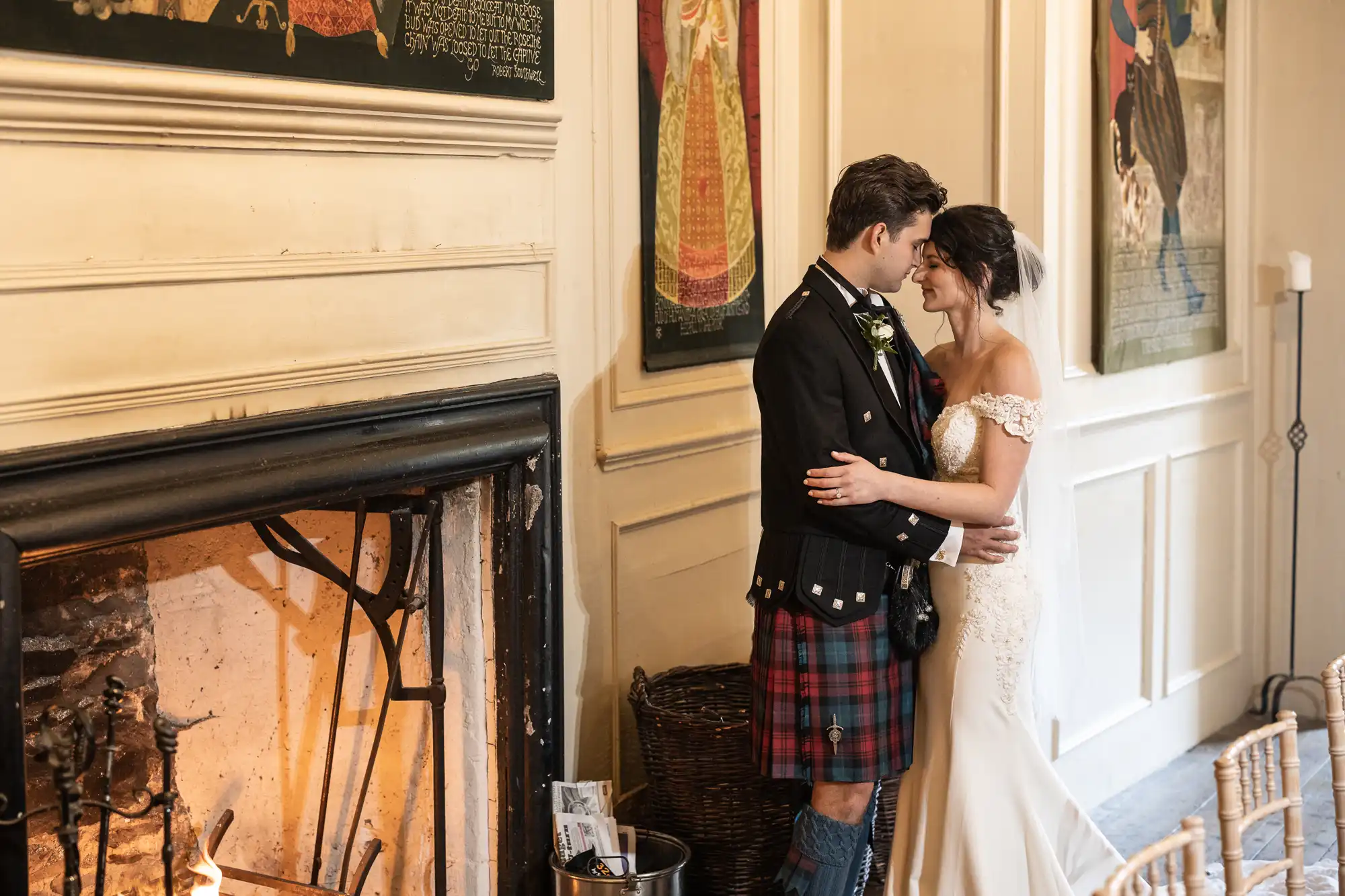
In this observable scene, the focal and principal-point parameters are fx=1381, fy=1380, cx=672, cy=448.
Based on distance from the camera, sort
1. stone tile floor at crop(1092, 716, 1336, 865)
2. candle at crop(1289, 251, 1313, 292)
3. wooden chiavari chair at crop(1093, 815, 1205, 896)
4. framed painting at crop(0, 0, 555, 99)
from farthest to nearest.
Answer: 1. candle at crop(1289, 251, 1313, 292)
2. stone tile floor at crop(1092, 716, 1336, 865)
3. framed painting at crop(0, 0, 555, 99)
4. wooden chiavari chair at crop(1093, 815, 1205, 896)

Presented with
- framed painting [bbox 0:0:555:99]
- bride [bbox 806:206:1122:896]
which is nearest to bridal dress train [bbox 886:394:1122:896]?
bride [bbox 806:206:1122:896]

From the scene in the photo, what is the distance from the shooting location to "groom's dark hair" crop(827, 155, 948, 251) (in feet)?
8.70

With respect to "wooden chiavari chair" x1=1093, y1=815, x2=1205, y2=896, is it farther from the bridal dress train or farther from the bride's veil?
the bride's veil

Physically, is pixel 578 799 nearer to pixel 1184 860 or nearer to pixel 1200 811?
pixel 1184 860

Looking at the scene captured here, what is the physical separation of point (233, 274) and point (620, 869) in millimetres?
1412

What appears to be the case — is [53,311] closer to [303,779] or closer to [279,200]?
[279,200]

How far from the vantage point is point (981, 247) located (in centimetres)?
283

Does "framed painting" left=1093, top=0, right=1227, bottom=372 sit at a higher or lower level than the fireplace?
higher

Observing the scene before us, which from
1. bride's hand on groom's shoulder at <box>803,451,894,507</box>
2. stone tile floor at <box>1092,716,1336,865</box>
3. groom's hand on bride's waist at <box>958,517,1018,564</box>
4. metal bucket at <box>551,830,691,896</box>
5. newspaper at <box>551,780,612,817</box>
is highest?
bride's hand on groom's shoulder at <box>803,451,894,507</box>

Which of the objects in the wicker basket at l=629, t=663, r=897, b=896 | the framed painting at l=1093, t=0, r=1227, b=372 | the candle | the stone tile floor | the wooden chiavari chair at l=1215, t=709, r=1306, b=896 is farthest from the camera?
the candle

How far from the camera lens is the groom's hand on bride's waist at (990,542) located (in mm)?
2777

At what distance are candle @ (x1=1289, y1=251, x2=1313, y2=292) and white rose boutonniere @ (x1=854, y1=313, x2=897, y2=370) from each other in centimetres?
263

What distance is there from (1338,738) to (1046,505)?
1.08 metres

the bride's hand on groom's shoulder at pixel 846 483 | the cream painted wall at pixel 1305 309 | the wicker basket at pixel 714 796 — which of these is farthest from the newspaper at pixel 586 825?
the cream painted wall at pixel 1305 309
